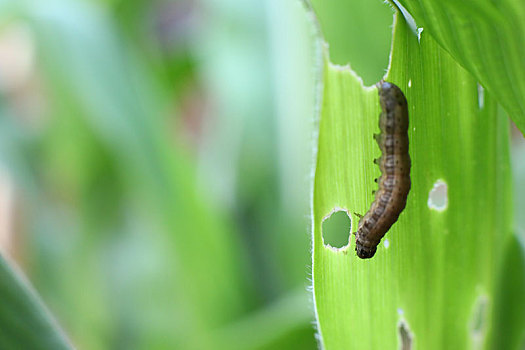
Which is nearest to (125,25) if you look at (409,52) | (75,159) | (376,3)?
(75,159)

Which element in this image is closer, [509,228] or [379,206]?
[379,206]

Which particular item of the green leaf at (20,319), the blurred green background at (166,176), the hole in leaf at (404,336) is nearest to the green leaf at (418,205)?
the hole in leaf at (404,336)

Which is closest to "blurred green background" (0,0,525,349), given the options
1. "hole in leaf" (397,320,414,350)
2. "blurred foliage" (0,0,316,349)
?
"blurred foliage" (0,0,316,349)

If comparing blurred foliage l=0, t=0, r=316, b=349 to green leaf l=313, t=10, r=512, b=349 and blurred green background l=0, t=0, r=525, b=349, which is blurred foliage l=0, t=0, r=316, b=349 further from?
green leaf l=313, t=10, r=512, b=349

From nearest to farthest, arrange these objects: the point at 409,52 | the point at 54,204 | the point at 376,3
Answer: the point at 409,52, the point at 376,3, the point at 54,204

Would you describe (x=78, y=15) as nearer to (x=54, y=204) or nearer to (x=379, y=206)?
(x=54, y=204)

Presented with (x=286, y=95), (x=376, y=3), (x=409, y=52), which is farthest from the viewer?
(x=286, y=95)
